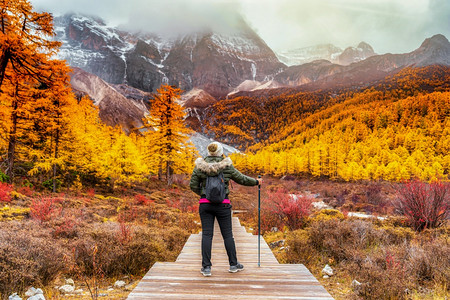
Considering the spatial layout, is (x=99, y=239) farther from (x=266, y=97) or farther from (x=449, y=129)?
(x=266, y=97)

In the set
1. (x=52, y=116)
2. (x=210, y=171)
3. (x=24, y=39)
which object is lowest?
(x=210, y=171)

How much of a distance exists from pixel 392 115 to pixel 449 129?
2132 cm

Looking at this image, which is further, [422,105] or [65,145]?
[422,105]

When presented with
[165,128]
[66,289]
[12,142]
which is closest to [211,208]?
[66,289]

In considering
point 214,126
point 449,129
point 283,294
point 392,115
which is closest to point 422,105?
point 392,115

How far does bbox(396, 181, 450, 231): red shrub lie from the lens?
720cm

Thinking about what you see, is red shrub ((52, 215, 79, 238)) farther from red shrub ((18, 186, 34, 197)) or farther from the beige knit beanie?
red shrub ((18, 186, 34, 197))

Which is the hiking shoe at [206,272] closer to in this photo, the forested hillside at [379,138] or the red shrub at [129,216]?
the red shrub at [129,216]

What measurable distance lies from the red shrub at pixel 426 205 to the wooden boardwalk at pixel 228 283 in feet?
19.7

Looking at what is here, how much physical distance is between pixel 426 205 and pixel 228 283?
7.46m

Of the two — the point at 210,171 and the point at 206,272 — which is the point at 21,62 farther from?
the point at 206,272

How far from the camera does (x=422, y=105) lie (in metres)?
78.7

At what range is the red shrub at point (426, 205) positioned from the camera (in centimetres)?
720

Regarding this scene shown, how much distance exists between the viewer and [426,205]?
7289 mm
